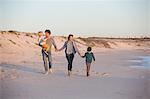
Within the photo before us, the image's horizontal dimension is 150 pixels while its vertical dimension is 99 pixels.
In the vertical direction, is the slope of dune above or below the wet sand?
above

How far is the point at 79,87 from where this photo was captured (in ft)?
11.8

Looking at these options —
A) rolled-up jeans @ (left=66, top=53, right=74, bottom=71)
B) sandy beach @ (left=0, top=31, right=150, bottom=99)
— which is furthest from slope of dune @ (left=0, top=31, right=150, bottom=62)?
rolled-up jeans @ (left=66, top=53, right=74, bottom=71)

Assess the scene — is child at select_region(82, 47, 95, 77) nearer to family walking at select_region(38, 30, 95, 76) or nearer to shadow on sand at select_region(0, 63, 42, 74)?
family walking at select_region(38, 30, 95, 76)

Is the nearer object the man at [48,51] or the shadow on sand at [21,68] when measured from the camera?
the man at [48,51]

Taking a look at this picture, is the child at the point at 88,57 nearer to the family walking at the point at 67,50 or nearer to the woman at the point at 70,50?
the family walking at the point at 67,50

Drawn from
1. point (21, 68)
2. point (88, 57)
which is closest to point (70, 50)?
point (88, 57)

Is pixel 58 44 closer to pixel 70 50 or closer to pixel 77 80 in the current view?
pixel 70 50

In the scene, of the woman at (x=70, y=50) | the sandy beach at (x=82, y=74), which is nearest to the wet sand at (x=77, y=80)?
the sandy beach at (x=82, y=74)

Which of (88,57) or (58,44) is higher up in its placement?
(58,44)

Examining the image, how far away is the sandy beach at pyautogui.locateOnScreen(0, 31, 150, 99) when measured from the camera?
11.4ft

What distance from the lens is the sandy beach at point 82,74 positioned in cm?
348

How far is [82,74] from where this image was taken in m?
4.08
